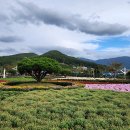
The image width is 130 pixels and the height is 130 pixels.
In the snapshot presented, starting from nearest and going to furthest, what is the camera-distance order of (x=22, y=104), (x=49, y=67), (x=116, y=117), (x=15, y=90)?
(x=116, y=117) < (x=22, y=104) < (x=15, y=90) < (x=49, y=67)

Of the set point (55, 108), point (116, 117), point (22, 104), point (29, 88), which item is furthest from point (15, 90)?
point (116, 117)

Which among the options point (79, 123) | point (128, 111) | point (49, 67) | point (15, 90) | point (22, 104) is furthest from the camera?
point (49, 67)

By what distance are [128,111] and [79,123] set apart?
373cm

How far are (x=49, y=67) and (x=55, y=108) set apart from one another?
27596mm

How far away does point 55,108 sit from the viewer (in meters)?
14.5

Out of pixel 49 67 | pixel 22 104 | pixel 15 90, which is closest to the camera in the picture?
pixel 22 104

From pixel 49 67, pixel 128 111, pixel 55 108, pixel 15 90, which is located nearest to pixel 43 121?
pixel 55 108

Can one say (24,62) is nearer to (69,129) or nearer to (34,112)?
(34,112)

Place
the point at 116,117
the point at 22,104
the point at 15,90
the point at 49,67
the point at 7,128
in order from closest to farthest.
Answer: the point at 7,128
the point at 116,117
the point at 22,104
the point at 15,90
the point at 49,67

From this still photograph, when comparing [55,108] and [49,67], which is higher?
[49,67]

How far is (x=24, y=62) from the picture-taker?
4206 centimetres

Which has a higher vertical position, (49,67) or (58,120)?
(49,67)

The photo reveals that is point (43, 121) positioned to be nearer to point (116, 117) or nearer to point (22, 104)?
point (116, 117)

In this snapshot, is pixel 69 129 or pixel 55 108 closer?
pixel 69 129
